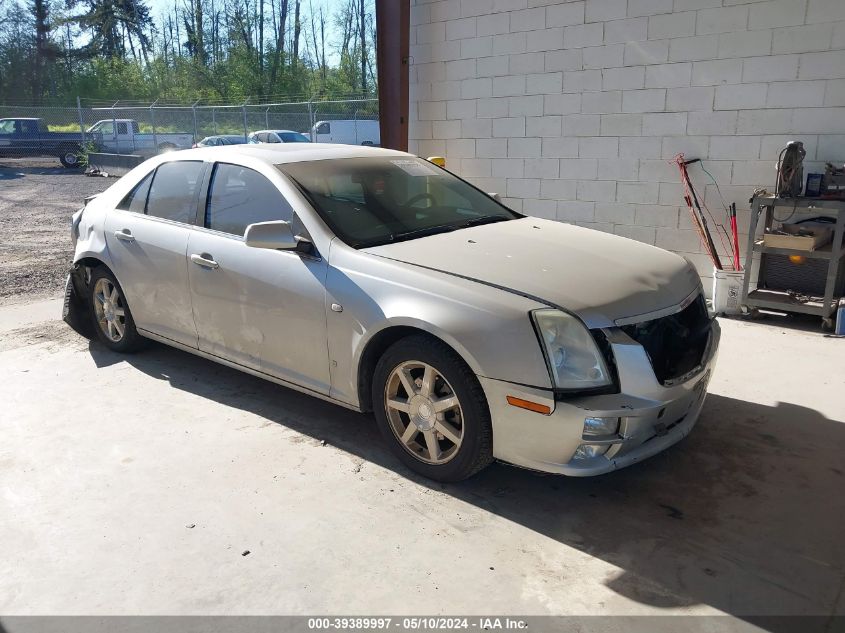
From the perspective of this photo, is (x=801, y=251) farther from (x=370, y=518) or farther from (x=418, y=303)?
(x=370, y=518)

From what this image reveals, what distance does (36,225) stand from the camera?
1255 cm

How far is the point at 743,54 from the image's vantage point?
6332 mm

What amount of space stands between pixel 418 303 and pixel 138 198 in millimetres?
2765

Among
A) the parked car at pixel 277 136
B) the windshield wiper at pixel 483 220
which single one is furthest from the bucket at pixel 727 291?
the parked car at pixel 277 136

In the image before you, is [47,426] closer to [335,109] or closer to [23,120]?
[23,120]

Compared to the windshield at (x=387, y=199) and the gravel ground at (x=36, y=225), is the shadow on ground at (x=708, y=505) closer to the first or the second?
the windshield at (x=387, y=199)

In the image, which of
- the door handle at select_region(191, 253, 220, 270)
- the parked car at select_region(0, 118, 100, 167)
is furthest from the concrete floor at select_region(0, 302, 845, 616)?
the parked car at select_region(0, 118, 100, 167)

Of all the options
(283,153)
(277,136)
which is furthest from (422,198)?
(277,136)

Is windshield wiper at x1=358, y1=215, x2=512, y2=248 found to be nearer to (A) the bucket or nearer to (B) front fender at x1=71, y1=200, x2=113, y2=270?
(B) front fender at x1=71, y1=200, x2=113, y2=270

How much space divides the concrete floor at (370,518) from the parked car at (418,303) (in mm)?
290

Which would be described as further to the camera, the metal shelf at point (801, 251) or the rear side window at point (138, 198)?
the metal shelf at point (801, 251)

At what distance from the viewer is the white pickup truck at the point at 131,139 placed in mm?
23625

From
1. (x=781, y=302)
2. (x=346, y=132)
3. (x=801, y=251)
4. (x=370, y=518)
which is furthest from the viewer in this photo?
(x=346, y=132)

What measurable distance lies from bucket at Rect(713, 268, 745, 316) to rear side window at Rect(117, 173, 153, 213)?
195 inches
